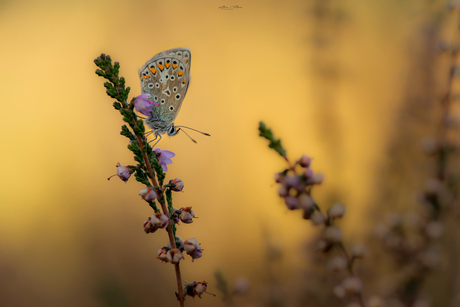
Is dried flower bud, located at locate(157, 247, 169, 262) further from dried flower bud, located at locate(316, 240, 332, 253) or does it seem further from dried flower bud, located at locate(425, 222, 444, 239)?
dried flower bud, located at locate(425, 222, 444, 239)

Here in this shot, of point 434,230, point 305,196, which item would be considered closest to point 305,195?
point 305,196

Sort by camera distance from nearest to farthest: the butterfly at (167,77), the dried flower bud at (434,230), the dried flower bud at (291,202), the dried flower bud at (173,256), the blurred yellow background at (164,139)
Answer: the dried flower bud at (173,256) < the dried flower bud at (291,202) < the dried flower bud at (434,230) < the butterfly at (167,77) < the blurred yellow background at (164,139)

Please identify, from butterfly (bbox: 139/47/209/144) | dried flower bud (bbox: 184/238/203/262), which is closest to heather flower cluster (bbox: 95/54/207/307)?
dried flower bud (bbox: 184/238/203/262)

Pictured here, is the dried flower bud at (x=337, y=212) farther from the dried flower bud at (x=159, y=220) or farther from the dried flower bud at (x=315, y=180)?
the dried flower bud at (x=159, y=220)

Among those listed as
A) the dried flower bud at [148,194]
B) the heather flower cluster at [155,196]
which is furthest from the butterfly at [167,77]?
the dried flower bud at [148,194]

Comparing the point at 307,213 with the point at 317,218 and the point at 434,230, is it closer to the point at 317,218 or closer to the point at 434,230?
the point at 317,218

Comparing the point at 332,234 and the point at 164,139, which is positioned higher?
the point at 164,139
